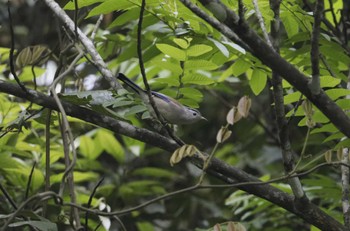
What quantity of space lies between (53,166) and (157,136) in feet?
5.81

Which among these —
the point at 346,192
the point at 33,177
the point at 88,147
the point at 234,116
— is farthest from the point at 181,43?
the point at 88,147

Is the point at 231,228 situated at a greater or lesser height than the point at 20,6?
greater

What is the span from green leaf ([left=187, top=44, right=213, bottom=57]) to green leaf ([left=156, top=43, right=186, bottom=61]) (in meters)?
0.03

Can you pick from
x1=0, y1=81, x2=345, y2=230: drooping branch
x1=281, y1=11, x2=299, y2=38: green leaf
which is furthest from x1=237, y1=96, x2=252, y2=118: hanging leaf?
x1=281, y1=11, x2=299, y2=38: green leaf

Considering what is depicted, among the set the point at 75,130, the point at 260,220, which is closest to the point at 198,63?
the point at 75,130

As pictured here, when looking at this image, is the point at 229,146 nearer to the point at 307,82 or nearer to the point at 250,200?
the point at 250,200

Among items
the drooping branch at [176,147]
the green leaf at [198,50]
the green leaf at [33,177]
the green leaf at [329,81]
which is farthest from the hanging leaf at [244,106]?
the green leaf at [33,177]

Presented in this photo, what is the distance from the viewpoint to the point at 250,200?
12.5 ft

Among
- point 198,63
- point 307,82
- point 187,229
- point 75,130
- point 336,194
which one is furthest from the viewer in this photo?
point 187,229

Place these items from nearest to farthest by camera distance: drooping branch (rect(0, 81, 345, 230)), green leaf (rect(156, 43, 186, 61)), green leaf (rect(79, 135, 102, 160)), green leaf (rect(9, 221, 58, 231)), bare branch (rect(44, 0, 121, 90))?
green leaf (rect(9, 221, 58, 231))
drooping branch (rect(0, 81, 345, 230))
green leaf (rect(156, 43, 186, 61))
bare branch (rect(44, 0, 121, 90))
green leaf (rect(79, 135, 102, 160))

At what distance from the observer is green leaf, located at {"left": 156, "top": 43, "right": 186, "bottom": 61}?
2.61 metres

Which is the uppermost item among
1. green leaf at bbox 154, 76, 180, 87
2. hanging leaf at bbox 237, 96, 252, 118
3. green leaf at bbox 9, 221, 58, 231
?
hanging leaf at bbox 237, 96, 252, 118

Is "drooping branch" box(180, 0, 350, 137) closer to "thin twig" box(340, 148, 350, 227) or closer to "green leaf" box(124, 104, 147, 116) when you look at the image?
"green leaf" box(124, 104, 147, 116)

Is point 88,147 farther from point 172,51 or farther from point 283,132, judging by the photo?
point 283,132
